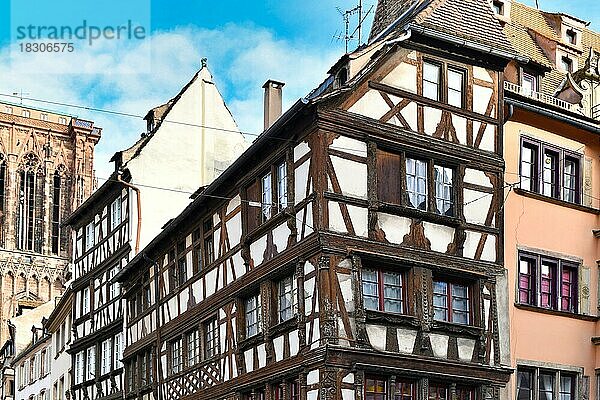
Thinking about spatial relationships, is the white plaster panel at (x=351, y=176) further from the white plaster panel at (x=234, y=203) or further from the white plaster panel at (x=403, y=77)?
the white plaster panel at (x=234, y=203)

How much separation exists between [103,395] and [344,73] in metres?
17.3

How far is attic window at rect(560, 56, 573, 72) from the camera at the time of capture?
29.2m

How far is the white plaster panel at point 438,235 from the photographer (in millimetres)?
22625

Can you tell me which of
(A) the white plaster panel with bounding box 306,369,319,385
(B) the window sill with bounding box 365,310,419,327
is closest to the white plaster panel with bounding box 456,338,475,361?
(B) the window sill with bounding box 365,310,419,327

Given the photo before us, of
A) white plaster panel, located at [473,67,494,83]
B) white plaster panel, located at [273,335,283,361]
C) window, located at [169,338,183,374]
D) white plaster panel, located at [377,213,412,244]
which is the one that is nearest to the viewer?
white plaster panel, located at [377,213,412,244]

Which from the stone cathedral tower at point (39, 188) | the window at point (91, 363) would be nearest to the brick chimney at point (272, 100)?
the window at point (91, 363)

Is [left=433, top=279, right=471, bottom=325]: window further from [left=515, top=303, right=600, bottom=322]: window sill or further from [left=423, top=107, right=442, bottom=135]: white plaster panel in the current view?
[left=423, top=107, right=442, bottom=135]: white plaster panel

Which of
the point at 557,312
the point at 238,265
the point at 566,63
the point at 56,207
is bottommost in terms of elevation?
the point at 557,312

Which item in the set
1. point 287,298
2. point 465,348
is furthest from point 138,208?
point 465,348

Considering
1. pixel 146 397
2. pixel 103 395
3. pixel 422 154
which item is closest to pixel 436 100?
pixel 422 154

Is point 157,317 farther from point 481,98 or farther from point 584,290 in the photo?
point 584,290

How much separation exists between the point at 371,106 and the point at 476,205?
2.85 metres

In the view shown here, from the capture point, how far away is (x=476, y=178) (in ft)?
77.1

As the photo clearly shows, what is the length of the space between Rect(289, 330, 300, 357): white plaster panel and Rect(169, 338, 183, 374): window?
23.6ft
